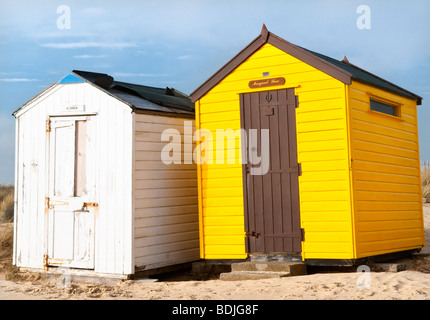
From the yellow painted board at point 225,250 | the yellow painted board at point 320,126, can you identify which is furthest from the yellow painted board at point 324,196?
the yellow painted board at point 225,250

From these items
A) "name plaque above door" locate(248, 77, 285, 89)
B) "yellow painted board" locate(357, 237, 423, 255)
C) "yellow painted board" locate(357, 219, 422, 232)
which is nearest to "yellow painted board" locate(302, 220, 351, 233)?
"yellow painted board" locate(357, 219, 422, 232)

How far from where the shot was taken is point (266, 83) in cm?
895

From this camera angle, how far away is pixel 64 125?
974 centimetres

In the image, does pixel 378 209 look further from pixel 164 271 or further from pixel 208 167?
pixel 164 271

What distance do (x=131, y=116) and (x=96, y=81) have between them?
1132 mm

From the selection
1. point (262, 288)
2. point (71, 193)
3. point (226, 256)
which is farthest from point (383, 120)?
point (71, 193)

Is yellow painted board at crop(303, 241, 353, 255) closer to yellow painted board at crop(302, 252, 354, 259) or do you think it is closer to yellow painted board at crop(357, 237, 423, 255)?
yellow painted board at crop(302, 252, 354, 259)

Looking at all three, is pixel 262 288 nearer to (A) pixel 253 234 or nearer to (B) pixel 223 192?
(A) pixel 253 234

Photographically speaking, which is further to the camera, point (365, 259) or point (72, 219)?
point (72, 219)

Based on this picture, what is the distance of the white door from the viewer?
9.38m

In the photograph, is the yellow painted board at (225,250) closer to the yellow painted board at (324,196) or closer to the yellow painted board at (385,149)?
the yellow painted board at (324,196)

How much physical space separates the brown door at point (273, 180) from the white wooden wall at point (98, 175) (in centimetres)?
190

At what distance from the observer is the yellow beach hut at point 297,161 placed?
27.5ft
